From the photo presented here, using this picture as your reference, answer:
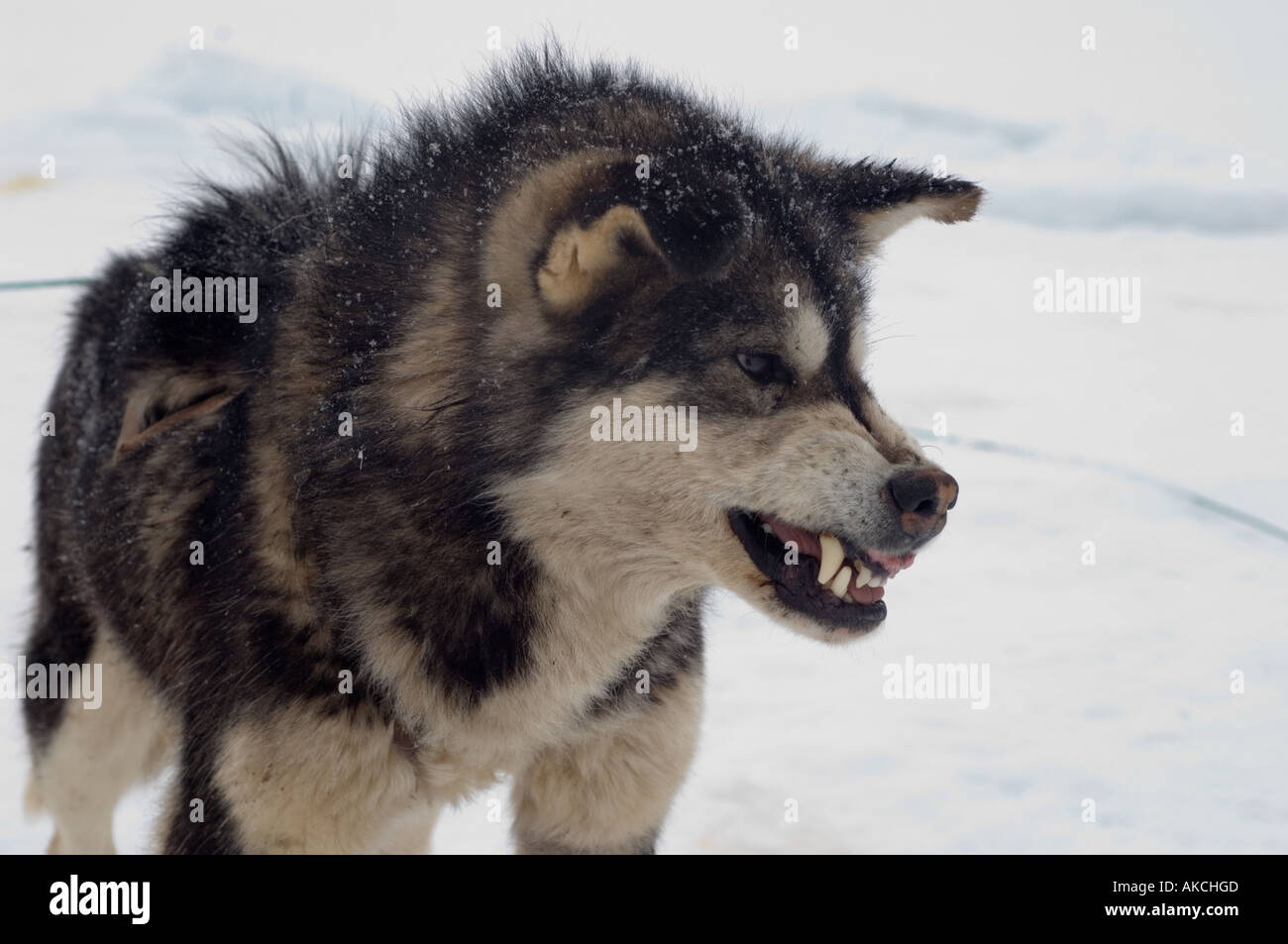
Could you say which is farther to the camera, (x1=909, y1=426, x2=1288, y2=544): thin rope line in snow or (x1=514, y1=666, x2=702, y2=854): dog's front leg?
(x1=909, y1=426, x2=1288, y2=544): thin rope line in snow

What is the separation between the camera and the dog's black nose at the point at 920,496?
2.11 metres

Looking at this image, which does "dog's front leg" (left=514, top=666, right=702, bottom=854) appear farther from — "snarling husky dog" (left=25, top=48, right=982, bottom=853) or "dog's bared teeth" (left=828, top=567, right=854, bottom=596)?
"dog's bared teeth" (left=828, top=567, right=854, bottom=596)

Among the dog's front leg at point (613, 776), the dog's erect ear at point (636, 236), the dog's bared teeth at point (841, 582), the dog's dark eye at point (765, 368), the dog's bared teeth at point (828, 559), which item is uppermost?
the dog's erect ear at point (636, 236)

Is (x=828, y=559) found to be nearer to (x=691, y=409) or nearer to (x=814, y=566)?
(x=814, y=566)

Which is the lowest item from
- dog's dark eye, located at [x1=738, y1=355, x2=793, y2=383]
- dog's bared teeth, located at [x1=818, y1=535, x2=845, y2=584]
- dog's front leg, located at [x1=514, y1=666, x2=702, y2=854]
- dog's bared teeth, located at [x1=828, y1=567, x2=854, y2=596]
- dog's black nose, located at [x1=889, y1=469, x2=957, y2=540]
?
dog's front leg, located at [x1=514, y1=666, x2=702, y2=854]

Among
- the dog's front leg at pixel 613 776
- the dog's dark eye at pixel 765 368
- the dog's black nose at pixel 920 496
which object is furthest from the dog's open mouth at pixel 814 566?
the dog's front leg at pixel 613 776

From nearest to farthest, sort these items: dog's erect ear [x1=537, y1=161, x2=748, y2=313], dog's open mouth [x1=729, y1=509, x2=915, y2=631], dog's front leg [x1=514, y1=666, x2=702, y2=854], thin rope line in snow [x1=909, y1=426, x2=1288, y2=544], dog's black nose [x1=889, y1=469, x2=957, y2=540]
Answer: dog's erect ear [x1=537, y1=161, x2=748, y2=313] < dog's black nose [x1=889, y1=469, x2=957, y2=540] < dog's open mouth [x1=729, y1=509, x2=915, y2=631] < dog's front leg [x1=514, y1=666, x2=702, y2=854] < thin rope line in snow [x1=909, y1=426, x2=1288, y2=544]

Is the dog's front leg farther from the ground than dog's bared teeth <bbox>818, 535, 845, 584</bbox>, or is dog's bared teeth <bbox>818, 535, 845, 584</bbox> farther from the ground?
dog's bared teeth <bbox>818, 535, 845, 584</bbox>

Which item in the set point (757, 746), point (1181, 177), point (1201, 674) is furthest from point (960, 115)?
point (757, 746)

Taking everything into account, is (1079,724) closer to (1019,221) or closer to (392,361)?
(392,361)

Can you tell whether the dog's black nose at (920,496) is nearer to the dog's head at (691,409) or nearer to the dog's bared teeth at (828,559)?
the dog's head at (691,409)

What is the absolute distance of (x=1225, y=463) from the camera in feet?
20.5

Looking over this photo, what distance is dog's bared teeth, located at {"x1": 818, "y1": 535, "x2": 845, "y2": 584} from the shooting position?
2.26m

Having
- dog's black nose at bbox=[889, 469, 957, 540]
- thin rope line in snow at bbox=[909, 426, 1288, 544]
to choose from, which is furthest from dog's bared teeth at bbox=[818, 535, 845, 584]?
thin rope line in snow at bbox=[909, 426, 1288, 544]
